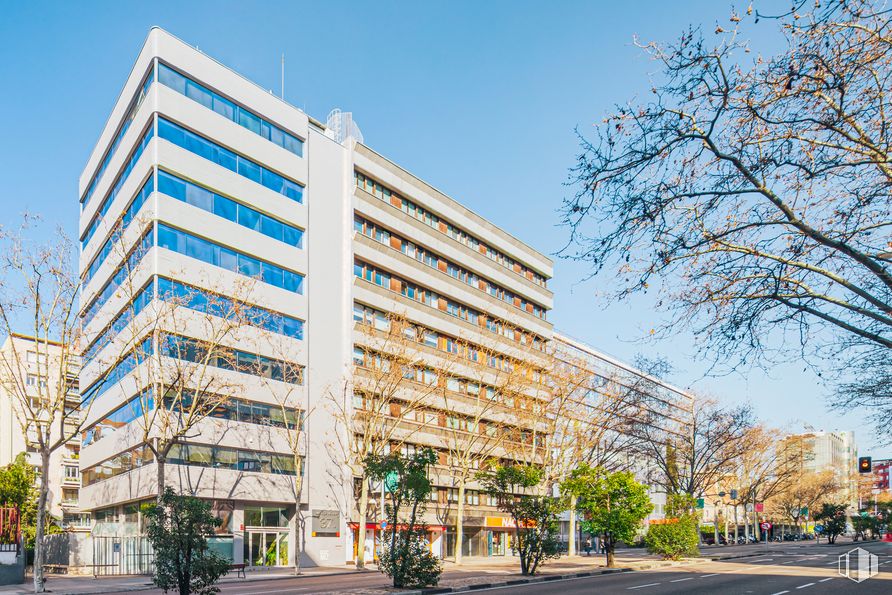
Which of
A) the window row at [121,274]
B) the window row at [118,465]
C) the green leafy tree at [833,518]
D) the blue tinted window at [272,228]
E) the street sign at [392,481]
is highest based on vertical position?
the blue tinted window at [272,228]

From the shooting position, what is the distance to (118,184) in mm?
50500

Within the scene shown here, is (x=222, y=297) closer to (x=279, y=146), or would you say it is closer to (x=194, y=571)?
(x=279, y=146)

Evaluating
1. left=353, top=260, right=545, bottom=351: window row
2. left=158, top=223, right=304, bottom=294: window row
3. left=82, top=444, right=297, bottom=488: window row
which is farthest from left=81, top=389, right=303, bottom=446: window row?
left=353, top=260, right=545, bottom=351: window row

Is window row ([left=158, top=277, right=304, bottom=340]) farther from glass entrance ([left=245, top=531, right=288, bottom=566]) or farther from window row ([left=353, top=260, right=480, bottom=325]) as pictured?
glass entrance ([left=245, top=531, right=288, bottom=566])

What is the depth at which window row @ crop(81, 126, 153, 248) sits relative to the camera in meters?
45.5

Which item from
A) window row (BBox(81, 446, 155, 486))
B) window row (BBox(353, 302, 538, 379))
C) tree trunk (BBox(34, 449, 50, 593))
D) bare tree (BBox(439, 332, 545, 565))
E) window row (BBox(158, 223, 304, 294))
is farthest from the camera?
window row (BBox(353, 302, 538, 379))

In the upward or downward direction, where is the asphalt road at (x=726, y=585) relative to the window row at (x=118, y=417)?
downward

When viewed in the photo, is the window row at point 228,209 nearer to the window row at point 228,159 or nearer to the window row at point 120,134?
the window row at point 228,159

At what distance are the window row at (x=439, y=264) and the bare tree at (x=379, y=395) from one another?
239 inches

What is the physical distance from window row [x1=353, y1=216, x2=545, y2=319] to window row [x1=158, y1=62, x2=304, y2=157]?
781 cm

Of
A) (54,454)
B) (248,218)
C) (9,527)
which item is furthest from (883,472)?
(54,454)

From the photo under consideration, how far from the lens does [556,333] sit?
96188 mm

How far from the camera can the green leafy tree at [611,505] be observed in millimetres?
36594

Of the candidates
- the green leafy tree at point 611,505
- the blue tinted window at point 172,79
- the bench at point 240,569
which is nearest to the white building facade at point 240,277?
the blue tinted window at point 172,79
